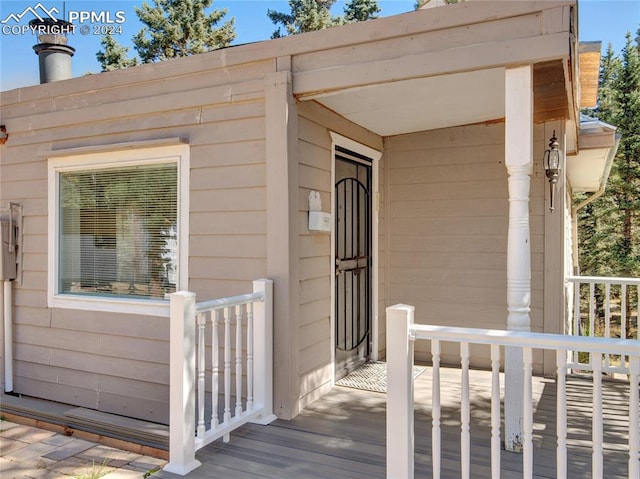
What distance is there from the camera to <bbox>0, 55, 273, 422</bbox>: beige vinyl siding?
3.29 meters

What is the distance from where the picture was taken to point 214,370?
2705 mm

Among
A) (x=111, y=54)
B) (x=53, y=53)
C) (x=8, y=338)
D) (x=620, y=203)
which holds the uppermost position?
(x=111, y=54)

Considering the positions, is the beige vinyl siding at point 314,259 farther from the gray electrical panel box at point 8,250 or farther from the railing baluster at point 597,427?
the gray electrical panel box at point 8,250

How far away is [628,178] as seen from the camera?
45.8 feet

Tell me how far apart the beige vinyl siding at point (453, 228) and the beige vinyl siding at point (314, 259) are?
106cm

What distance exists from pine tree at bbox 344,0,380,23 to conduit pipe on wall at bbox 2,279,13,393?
16300 mm

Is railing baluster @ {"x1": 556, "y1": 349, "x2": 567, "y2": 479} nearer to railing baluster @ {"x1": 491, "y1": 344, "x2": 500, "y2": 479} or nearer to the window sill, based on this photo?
railing baluster @ {"x1": 491, "y1": 344, "x2": 500, "y2": 479}

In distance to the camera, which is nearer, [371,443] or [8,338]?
[371,443]

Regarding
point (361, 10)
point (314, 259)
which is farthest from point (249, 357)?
point (361, 10)

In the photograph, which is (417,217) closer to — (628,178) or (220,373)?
(220,373)

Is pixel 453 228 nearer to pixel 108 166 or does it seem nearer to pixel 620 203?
pixel 108 166

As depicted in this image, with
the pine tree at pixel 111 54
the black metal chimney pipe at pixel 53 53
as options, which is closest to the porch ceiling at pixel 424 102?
the black metal chimney pipe at pixel 53 53

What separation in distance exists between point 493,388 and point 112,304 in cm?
302

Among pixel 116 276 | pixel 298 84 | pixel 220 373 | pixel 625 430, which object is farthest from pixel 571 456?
pixel 116 276
